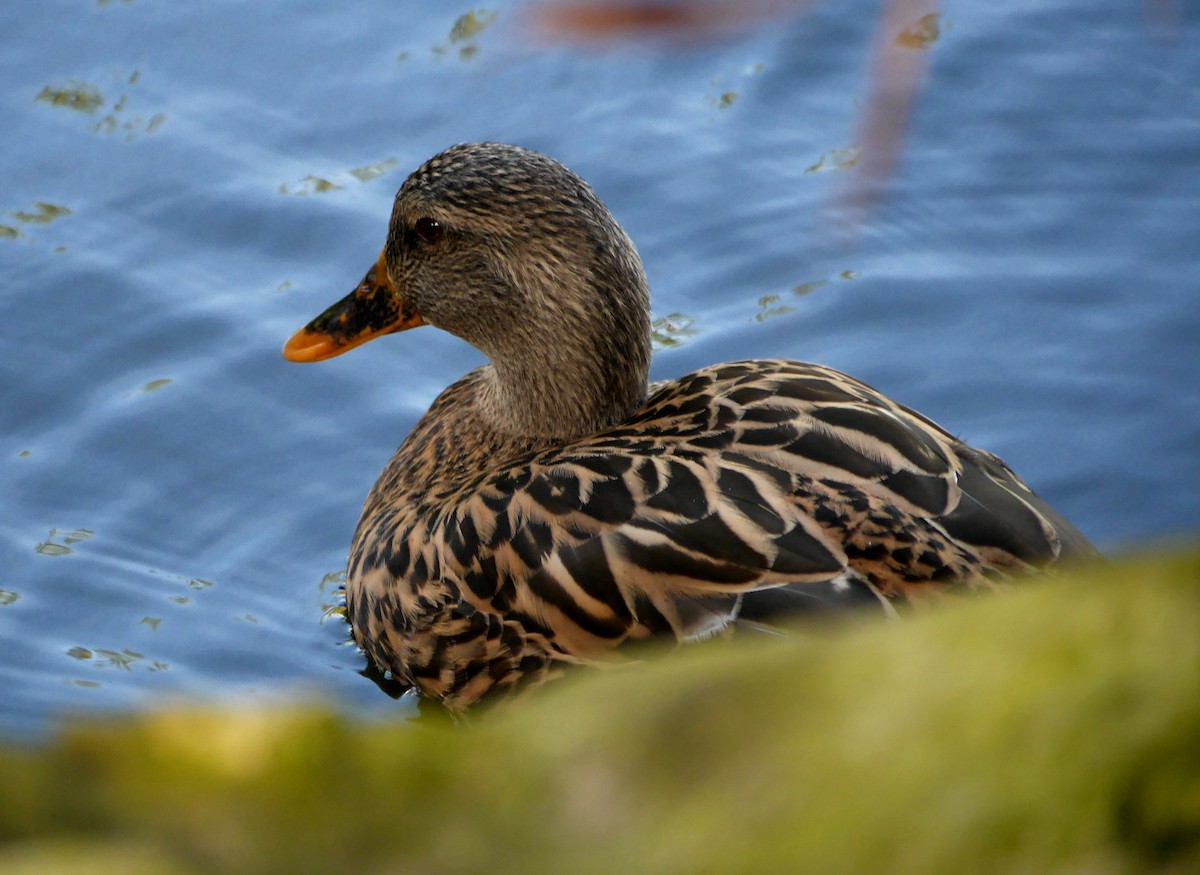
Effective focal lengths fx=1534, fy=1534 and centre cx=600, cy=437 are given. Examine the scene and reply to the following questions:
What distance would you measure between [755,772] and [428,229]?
3831 millimetres

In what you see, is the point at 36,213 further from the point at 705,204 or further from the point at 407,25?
the point at 705,204

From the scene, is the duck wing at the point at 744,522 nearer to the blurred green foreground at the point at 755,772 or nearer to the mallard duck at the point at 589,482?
the mallard duck at the point at 589,482

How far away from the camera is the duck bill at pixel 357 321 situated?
Answer: 16.5ft

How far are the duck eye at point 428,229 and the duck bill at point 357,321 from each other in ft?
1.03

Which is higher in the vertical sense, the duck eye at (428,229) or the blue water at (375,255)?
the duck eye at (428,229)

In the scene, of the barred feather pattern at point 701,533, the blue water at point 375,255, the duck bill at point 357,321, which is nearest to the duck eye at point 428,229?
the duck bill at point 357,321

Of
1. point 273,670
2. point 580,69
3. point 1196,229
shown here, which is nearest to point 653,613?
point 273,670

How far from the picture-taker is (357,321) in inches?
199

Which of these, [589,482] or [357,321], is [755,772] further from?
[357,321]

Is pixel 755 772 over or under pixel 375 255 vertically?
over

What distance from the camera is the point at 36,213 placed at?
6570mm

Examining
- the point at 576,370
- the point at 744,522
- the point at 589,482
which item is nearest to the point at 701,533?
the point at 744,522

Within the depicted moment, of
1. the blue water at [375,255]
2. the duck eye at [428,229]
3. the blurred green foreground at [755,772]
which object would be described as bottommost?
the blue water at [375,255]

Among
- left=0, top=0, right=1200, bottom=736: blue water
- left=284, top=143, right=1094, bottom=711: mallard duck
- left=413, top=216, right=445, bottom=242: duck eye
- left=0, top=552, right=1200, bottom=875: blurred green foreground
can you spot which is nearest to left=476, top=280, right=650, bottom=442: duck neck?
left=284, top=143, right=1094, bottom=711: mallard duck
